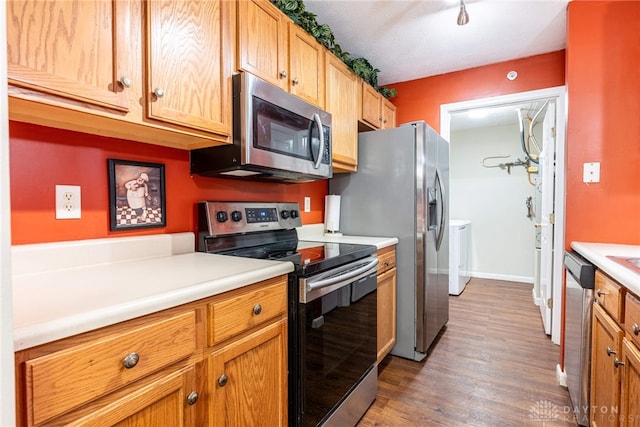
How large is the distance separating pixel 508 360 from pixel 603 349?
1.06 meters

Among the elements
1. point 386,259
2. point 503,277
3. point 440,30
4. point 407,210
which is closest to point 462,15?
point 440,30

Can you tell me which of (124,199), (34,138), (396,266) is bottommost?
(396,266)

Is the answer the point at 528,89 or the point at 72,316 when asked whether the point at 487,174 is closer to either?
the point at 528,89

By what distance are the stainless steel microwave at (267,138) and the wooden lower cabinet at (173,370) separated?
58cm

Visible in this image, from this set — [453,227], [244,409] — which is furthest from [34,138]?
[453,227]

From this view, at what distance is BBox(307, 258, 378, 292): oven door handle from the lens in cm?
126

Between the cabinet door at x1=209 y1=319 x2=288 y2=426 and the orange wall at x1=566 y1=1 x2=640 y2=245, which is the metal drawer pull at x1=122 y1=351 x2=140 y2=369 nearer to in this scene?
the cabinet door at x1=209 y1=319 x2=288 y2=426

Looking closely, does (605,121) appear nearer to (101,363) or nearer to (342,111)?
(342,111)

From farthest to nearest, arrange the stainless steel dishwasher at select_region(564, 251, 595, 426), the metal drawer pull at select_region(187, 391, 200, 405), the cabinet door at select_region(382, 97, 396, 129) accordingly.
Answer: the cabinet door at select_region(382, 97, 396, 129)
the stainless steel dishwasher at select_region(564, 251, 595, 426)
the metal drawer pull at select_region(187, 391, 200, 405)

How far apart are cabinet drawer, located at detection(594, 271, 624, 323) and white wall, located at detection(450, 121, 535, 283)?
351 cm

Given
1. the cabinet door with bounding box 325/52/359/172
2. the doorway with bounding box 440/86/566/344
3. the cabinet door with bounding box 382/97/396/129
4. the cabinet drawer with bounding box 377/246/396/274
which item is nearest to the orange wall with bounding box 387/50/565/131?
the doorway with bounding box 440/86/566/344

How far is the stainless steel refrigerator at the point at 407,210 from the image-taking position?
220 centimetres

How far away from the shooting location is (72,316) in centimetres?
63

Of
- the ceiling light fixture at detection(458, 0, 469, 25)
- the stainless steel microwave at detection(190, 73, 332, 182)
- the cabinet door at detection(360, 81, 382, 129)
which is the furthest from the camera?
the cabinet door at detection(360, 81, 382, 129)
